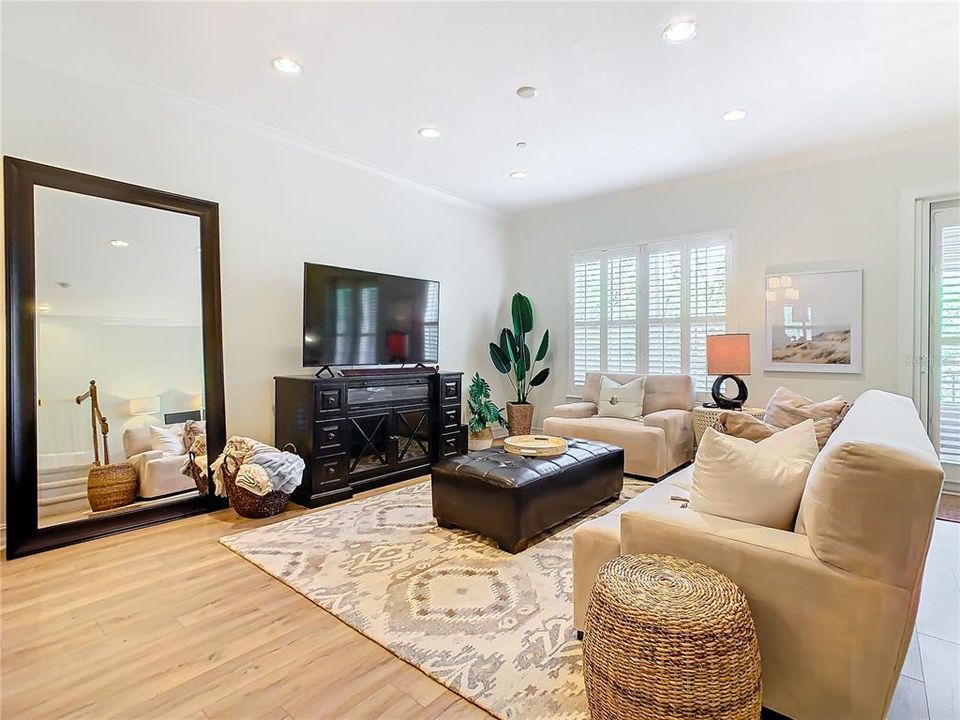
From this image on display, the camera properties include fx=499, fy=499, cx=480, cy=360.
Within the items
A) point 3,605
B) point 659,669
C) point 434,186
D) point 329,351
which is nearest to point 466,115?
point 434,186

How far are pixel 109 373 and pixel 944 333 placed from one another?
5922 mm

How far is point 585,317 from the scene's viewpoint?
579 cm

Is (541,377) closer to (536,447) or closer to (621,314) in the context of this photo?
(621,314)

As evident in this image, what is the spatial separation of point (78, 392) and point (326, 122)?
2410 mm

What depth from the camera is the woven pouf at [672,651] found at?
1.26 metres

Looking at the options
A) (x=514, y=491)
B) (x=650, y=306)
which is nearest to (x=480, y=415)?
(x=650, y=306)

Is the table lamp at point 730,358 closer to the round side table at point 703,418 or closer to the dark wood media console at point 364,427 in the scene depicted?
the round side table at point 703,418

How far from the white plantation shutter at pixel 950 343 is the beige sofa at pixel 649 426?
5.93ft

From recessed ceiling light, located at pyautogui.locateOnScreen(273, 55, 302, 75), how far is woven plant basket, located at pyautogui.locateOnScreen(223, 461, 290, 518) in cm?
248

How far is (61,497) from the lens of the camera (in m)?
2.92

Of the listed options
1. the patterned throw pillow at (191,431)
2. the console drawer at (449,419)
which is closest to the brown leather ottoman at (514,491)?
the console drawer at (449,419)

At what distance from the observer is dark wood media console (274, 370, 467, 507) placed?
11.9ft

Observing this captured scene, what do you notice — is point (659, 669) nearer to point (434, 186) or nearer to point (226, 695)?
point (226, 695)

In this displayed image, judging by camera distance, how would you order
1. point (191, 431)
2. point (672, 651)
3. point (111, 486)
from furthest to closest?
point (191, 431)
point (111, 486)
point (672, 651)
